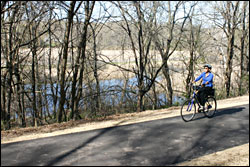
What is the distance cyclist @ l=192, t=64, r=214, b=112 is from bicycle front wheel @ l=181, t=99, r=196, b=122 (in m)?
0.29

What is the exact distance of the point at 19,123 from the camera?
556 inches

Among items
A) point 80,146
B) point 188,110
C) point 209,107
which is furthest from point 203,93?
A: point 80,146

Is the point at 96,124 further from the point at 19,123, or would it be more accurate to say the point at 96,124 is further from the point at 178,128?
the point at 19,123

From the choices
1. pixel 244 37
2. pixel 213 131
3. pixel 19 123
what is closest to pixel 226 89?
pixel 244 37

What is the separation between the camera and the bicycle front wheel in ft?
33.5

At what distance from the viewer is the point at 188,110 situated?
10258 millimetres

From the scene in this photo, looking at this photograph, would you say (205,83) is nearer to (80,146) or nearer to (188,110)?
(188,110)

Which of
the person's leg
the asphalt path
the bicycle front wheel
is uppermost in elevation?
the person's leg

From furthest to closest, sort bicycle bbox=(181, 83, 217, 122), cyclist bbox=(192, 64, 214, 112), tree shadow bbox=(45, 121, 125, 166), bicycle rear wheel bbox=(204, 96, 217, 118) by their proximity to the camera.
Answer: bicycle rear wheel bbox=(204, 96, 217, 118) → bicycle bbox=(181, 83, 217, 122) → cyclist bbox=(192, 64, 214, 112) → tree shadow bbox=(45, 121, 125, 166)

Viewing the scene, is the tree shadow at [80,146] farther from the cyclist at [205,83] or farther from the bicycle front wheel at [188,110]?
the cyclist at [205,83]

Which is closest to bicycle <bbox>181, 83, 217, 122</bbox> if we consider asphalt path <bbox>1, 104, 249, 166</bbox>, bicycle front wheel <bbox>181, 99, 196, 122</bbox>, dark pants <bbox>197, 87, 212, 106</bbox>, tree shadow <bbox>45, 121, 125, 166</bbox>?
bicycle front wheel <bbox>181, 99, 196, 122</bbox>

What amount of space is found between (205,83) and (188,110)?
109 centimetres

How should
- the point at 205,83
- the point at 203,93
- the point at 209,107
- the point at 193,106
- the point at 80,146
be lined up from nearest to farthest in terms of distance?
the point at 80,146 < the point at 205,83 < the point at 203,93 < the point at 193,106 < the point at 209,107

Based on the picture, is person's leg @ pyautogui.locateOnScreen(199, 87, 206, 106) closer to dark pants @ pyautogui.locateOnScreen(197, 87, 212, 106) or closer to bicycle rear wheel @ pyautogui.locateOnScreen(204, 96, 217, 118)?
dark pants @ pyautogui.locateOnScreen(197, 87, 212, 106)
